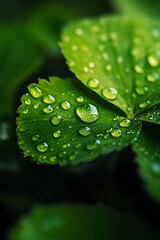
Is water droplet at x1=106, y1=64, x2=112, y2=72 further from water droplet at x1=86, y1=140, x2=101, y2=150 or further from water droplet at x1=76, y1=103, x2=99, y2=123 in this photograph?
water droplet at x1=86, y1=140, x2=101, y2=150

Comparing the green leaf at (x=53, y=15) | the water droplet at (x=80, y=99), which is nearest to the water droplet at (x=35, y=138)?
the water droplet at (x=80, y=99)

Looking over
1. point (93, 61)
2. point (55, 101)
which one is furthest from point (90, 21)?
point (55, 101)

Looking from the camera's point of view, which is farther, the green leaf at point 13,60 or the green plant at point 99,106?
the green leaf at point 13,60

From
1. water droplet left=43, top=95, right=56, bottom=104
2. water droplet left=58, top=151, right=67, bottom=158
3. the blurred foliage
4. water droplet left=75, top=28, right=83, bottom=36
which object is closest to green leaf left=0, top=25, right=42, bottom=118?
the blurred foliage

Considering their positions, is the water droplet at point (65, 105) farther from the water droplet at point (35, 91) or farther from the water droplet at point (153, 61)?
the water droplet at point (153, 61)

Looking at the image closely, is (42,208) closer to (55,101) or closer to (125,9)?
(55,101)

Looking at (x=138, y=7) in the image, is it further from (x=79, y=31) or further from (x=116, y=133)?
(x=116, y=133)

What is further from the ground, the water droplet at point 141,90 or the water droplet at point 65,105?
the water droplet at point 141,90

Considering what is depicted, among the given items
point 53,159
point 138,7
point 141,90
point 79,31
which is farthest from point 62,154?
point 138,7
